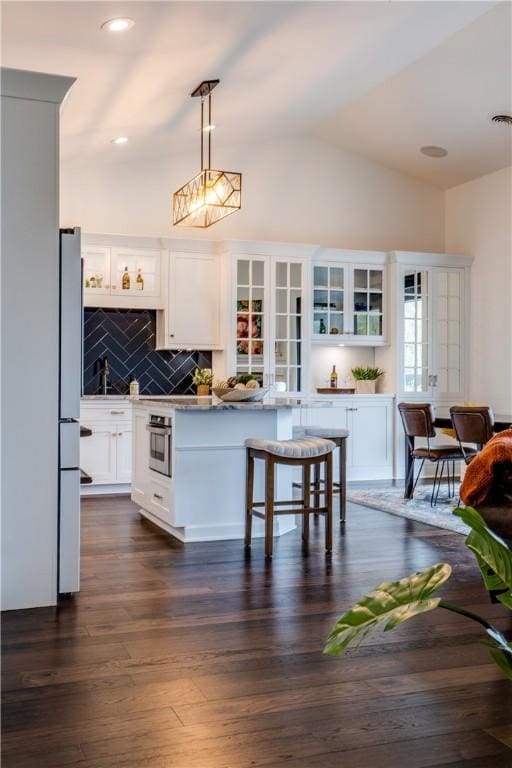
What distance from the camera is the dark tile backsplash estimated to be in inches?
303

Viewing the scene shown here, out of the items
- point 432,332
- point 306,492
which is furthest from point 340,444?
point 432,332

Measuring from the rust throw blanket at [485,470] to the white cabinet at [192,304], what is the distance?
4555 mm

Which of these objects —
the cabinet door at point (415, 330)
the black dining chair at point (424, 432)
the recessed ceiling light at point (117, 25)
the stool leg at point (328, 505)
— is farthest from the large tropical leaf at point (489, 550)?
the cabinet door at point (415, 330)

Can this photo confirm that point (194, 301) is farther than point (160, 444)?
Yes

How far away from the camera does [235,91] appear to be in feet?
21.1

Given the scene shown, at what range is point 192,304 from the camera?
7730 mm

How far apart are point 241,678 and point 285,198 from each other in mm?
6469

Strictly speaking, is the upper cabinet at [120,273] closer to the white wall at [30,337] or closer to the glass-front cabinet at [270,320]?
the glass-front cabinet at [270,320]

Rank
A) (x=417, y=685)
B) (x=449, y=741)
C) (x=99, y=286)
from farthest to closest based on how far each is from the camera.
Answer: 1. (x=99, y=286)
2. (x=417, y=685)
3. (x=449, y=741)

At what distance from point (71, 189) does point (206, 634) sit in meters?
5.42

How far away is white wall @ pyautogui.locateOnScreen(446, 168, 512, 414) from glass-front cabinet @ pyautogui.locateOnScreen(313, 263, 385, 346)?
1.06m

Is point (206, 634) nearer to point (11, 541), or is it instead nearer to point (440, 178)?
point (11, 541)

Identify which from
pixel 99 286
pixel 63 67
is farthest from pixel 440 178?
pixel 63 67

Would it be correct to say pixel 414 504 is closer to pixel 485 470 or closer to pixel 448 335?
pixel 448 335
